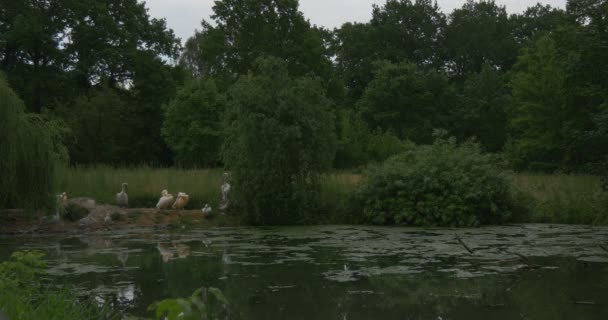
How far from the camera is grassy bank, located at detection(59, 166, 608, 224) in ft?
58.7

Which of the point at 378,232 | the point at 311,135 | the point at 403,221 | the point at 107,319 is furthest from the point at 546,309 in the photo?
the point at 311,135

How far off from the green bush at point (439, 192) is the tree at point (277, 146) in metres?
1.61

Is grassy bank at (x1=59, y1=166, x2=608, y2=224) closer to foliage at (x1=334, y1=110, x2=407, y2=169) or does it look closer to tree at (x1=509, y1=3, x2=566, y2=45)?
foliage at (x1=334, y1=110, x2=407, y2=169)

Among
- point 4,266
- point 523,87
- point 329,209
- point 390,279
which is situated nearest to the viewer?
point 4,266

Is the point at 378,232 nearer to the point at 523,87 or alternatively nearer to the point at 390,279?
the point at 390,279

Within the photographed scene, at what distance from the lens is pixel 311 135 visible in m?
19.0

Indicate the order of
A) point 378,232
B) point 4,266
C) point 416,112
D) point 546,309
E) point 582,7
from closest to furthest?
point 4,266 → point 546,309 → point 378,232 → point 582,7 → point 416,112

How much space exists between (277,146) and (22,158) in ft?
20.6

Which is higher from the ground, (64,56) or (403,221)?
(64,56)

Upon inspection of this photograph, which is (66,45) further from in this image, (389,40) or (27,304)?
(27,304)

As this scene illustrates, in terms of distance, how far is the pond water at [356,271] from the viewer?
840 centimetres

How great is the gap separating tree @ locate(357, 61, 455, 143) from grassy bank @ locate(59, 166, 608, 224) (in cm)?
2041

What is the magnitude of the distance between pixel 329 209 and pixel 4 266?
13.6m

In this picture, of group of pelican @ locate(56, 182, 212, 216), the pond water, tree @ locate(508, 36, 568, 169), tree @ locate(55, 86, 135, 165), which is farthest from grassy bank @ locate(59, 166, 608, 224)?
tree @ locate(508, 36, 568, 169)
